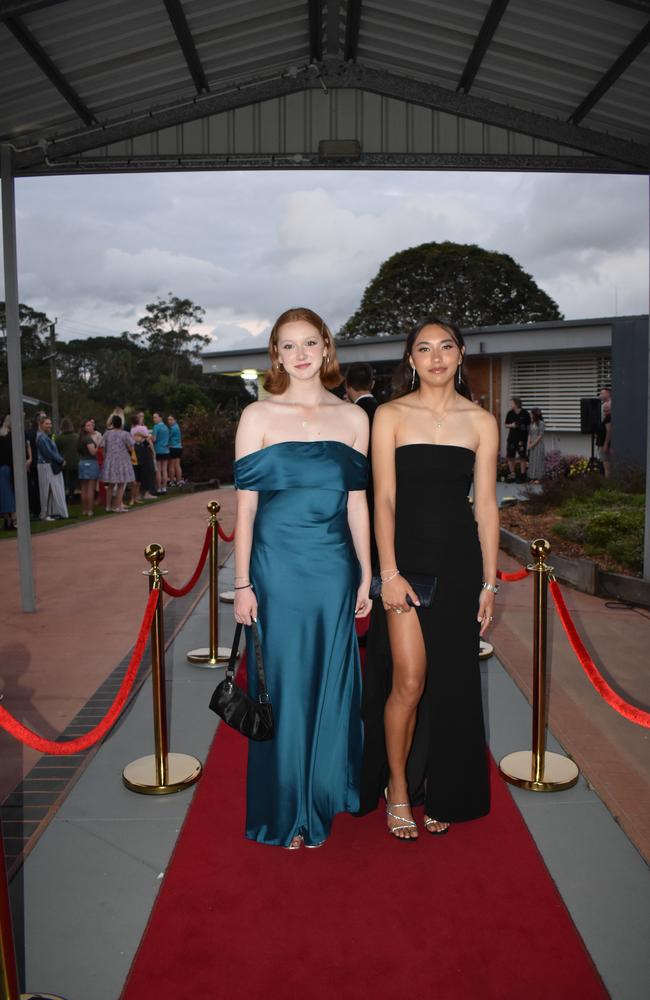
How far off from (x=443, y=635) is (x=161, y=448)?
17.6 m

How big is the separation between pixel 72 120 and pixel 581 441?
17.1m

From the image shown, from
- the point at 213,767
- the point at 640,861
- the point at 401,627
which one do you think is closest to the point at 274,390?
the point at 401,627

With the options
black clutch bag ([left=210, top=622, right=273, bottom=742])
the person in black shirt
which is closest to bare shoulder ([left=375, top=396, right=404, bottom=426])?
black clutch bag ([left=210, top=622, right=273, bottom=742])

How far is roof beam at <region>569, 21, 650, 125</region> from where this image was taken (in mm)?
6047

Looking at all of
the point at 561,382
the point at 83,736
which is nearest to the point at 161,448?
the point at 561,382

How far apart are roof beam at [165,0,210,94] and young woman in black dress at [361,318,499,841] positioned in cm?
448

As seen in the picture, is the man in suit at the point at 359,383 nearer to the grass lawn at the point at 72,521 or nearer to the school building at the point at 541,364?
the grass lawn at the point at 72,521

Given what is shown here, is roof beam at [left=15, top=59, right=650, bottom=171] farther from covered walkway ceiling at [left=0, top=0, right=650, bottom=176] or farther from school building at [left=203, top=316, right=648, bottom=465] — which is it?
school building at [left=203, top=316, right=648, bottom=465]

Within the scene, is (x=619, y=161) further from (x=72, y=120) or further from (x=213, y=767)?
(x=213, y=767)

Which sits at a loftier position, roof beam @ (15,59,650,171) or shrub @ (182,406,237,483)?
roof beam @ (15,59,650,171)

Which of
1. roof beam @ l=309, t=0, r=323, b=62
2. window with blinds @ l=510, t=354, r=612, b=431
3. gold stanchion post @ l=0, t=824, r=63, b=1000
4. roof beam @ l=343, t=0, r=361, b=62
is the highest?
roof beam @ l=309, t=0, r=323, b=62

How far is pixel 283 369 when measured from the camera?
327cm

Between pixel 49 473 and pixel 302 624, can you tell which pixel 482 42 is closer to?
Result: pixel 302 624

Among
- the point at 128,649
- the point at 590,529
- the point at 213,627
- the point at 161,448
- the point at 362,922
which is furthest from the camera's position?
the point at 161,448
